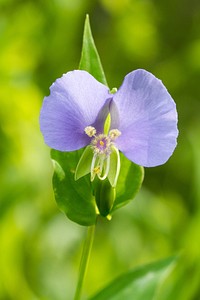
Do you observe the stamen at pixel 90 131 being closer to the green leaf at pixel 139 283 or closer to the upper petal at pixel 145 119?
the upper petal at pixel 145 119

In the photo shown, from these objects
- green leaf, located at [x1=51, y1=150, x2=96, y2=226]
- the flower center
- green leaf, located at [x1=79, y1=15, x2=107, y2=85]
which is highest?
green leaf, located at [x1=79, y1=15, x2=107, y2=85]

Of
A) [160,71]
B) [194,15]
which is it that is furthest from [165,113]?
[194,15]

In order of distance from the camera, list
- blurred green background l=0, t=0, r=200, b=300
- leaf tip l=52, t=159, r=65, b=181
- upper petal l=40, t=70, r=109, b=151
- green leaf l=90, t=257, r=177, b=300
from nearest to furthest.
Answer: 1. upper petal l=40, t=70, r=109, b=151
2. leaf tip l=52, t=159, r=65, b=181
3. green leaf l=90, t=257, r=177, b=300
4. blurred green background l=0, t=0, r=200, b=300

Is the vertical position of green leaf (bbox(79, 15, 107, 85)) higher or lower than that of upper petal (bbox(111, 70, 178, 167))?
higher

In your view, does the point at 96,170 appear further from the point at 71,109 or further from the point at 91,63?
the point at 91,63

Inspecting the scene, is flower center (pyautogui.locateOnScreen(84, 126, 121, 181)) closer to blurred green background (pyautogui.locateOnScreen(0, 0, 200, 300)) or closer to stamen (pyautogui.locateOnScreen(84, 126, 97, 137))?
stamen (pyautogui.locateOnScreen(84, 126, 97, 137))

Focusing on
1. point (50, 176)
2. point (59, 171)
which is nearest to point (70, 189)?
point (59, 171)

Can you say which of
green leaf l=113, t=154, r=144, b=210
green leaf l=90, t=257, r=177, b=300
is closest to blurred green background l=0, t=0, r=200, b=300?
green leaf l=90, t=257, r=177, b=300
